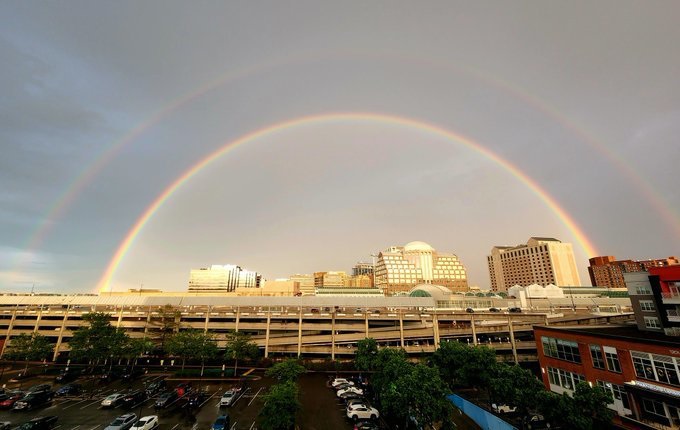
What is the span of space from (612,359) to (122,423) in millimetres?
53908

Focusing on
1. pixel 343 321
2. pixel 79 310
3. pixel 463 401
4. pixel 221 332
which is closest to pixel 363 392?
pixel 463 401

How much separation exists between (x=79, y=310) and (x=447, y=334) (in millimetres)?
87781

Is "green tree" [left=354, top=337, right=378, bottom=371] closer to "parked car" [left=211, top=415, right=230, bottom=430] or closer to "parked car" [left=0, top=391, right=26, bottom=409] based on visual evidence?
"parked car" [left=211, top=415, right=230, bottom=430]

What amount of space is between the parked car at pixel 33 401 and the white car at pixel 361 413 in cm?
4041

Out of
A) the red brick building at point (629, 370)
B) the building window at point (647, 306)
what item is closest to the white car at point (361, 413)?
the red brick building at point (629, 370)

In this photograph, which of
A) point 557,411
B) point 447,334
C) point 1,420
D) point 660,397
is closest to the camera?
point 557,411

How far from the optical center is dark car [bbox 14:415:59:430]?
104ft

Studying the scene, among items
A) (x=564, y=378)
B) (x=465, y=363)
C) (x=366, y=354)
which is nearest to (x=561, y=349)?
(x=564, y=378)

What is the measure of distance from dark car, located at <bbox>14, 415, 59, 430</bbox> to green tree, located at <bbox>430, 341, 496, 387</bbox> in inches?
1806

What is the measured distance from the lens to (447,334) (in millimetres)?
69750

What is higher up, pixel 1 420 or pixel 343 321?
pixel 343 321

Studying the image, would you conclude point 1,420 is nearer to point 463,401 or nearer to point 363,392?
point 363,392

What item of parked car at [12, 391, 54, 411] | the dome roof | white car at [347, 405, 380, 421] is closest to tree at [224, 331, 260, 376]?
Answer: parked car at [12, 391, 54, 411]

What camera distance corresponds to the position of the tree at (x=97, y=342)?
58531mm
